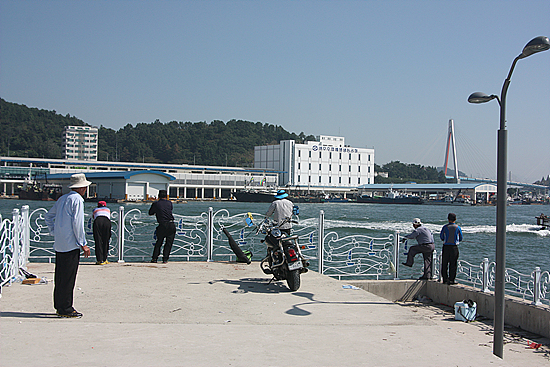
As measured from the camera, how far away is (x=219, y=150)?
155 meters

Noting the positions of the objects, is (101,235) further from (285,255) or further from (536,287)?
(536,287)

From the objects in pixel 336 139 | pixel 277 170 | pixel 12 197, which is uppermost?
pixel 336 139

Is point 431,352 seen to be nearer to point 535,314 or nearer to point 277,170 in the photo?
point 535,314

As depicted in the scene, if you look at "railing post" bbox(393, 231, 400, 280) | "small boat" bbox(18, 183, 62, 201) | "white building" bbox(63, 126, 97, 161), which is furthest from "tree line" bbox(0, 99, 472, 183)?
"railing post" bbox(393, 231, 400, 280)

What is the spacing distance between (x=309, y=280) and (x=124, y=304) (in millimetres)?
3269

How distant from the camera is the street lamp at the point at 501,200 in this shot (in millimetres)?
4762

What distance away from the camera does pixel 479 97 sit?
17.7 ft

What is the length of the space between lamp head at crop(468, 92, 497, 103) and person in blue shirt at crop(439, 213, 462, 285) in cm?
297

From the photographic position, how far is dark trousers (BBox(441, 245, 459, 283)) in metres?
8.23

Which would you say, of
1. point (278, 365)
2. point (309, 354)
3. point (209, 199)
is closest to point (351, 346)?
point (309, 354)

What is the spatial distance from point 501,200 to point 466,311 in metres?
3.08

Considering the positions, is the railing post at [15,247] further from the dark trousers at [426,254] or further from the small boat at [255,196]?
the small boat at [255,196]

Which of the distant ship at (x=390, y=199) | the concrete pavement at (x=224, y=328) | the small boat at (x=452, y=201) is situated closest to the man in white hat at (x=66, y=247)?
the concrete pavement at (x=224, y=328)

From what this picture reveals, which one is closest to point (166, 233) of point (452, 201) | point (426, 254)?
point (426, 254)
